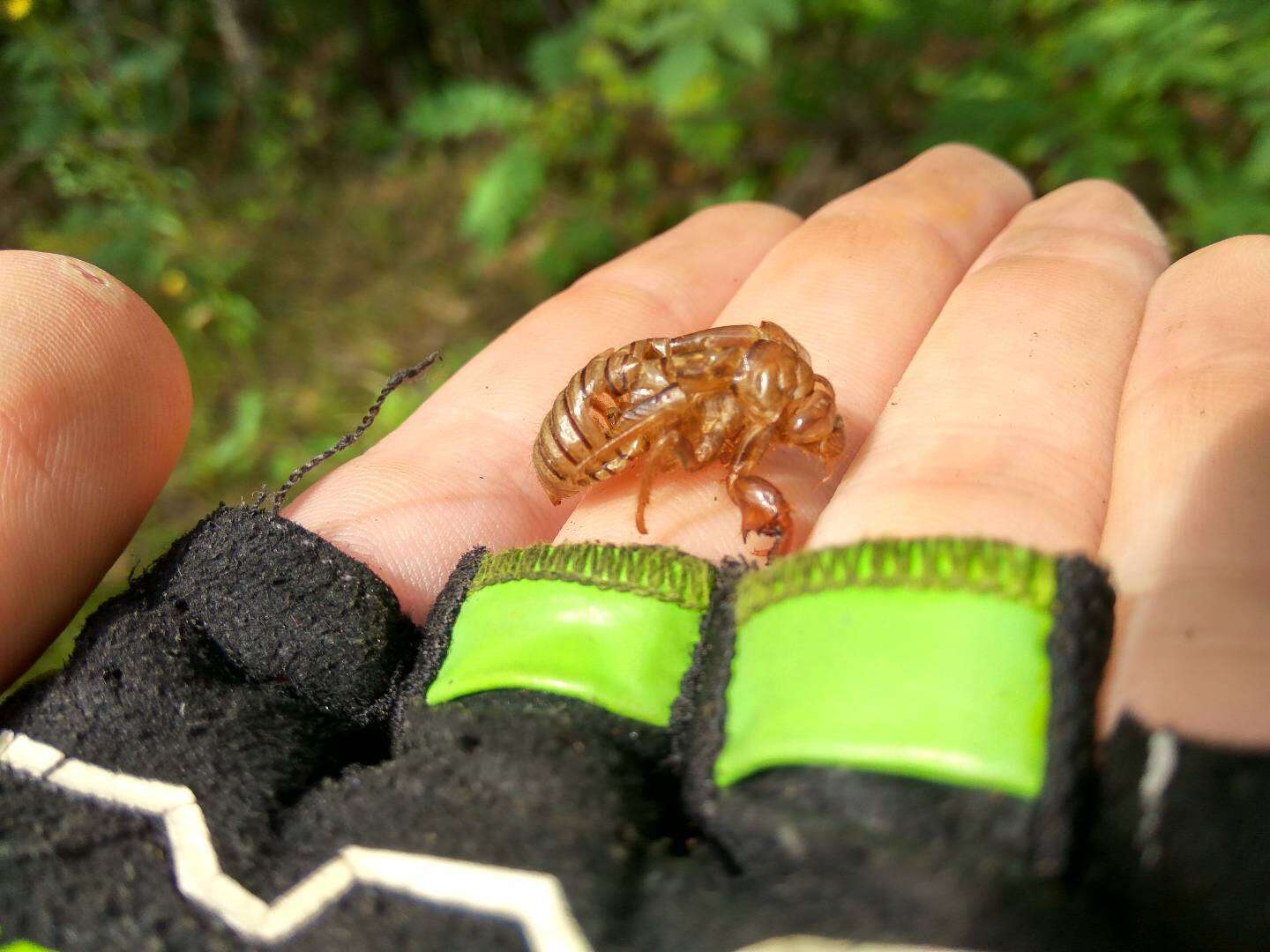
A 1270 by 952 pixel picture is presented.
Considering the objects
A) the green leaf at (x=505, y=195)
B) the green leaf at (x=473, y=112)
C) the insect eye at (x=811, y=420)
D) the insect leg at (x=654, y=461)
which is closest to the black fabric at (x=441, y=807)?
the insect leg at (x=654, y=461)

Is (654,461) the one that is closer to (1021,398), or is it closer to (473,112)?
(1021,398)

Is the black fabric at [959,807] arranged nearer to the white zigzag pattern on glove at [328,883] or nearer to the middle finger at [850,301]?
the white zigzag pattern on glove at [328,883]

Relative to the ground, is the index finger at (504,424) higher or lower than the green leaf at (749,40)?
lower

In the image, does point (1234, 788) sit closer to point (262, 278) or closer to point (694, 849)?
point (694, 849)

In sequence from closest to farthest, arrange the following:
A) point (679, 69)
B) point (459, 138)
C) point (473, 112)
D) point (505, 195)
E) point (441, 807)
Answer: point (441, 807) < point (679, 69) < point (505, 195) < point (473, 112) < point (459, 138)

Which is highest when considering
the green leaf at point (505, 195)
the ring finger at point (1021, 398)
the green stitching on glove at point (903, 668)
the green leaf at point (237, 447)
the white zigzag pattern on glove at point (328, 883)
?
the green stitching on glove at point (903, 668)

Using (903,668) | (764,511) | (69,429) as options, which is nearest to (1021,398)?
(764,511)
